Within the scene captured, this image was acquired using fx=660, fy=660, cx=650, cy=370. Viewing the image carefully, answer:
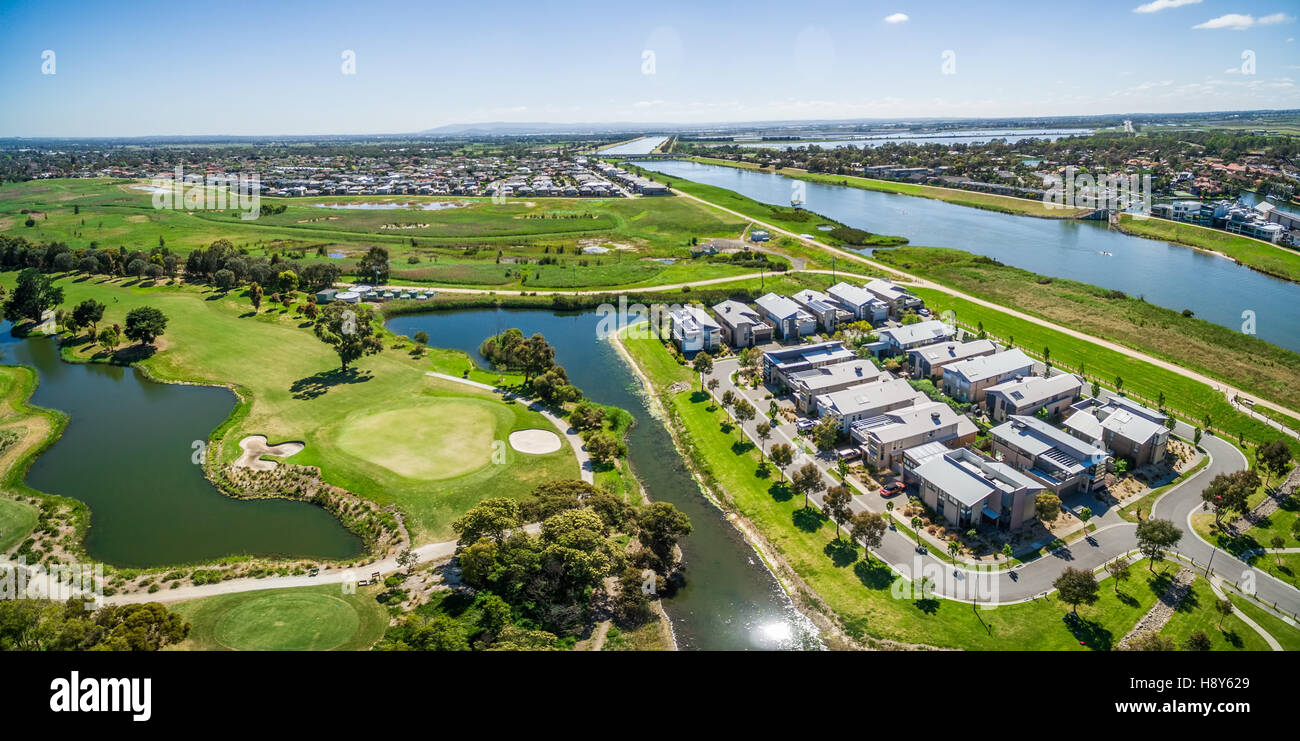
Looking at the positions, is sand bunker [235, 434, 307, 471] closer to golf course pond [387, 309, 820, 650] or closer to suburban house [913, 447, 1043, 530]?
golf course pond [387, 309, 820, 650]

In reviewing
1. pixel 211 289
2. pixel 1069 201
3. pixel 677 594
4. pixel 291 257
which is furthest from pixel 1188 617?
Result: pixel 1069 201

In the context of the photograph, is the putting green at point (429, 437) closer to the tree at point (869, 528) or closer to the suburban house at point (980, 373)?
the tree at point (869, 528)

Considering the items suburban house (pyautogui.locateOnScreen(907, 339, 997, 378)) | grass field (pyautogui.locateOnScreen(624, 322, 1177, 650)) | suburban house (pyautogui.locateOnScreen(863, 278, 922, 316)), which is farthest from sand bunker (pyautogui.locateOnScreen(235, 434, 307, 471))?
suburban house (pyautogui.locateOnScreen(863, 278, 922, 316))

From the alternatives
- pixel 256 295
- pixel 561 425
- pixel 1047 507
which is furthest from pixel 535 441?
pixel 256 295

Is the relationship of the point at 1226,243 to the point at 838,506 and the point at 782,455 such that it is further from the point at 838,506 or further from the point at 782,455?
the point at 838,506

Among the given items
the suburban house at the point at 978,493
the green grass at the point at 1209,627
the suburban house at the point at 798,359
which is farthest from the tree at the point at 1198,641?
the suburban house at the point at 798,359
